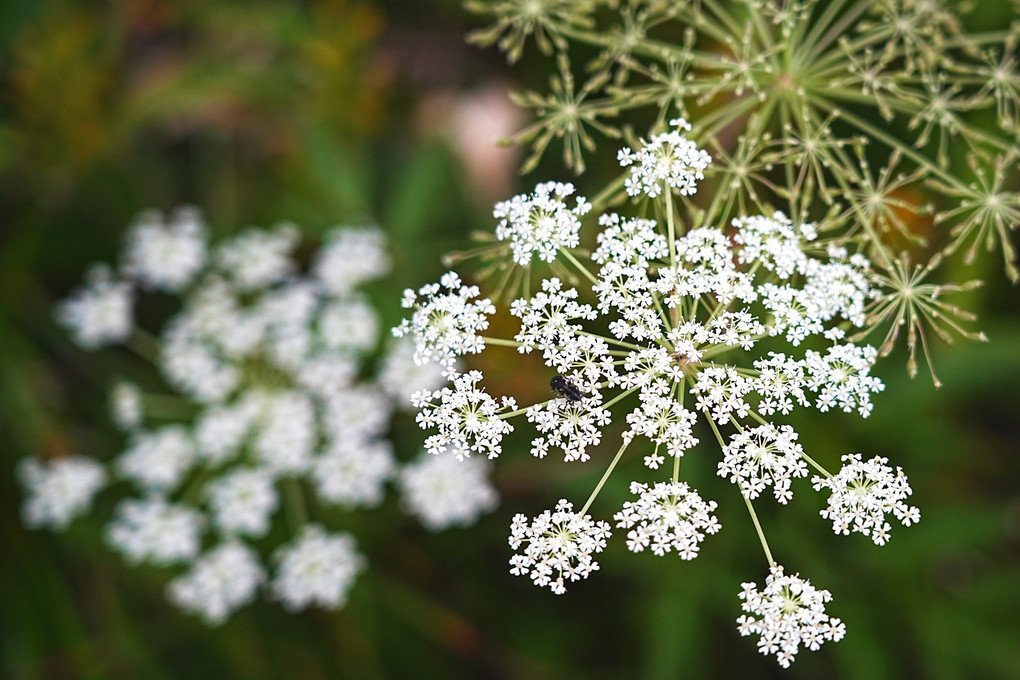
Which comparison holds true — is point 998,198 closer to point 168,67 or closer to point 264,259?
point 264,259

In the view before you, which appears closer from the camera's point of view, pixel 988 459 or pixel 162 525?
pixel 162 525

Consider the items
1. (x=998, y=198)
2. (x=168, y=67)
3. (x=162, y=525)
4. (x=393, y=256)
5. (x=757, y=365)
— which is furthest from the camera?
(x=168, y=67)

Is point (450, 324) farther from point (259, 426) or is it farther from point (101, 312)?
point (101, 312)

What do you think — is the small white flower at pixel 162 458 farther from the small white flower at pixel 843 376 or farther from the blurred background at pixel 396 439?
the small white flower at pixel 843 376

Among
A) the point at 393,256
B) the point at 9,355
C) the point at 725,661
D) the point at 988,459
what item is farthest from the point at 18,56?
the point at 988,459

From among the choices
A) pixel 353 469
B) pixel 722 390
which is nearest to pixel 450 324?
pixel 722 390

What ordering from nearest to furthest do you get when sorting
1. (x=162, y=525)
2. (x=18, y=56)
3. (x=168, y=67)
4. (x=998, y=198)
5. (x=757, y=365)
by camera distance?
(x=757, y=365)
(x=998, y=198)
(x=162, y=525)
(x=18, y=56)
(x=168, y=67)

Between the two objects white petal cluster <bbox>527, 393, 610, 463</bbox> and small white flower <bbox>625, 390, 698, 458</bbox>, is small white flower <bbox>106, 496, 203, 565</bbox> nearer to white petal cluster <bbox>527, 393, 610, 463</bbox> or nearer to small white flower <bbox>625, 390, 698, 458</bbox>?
white petal cluster <bbox>527, 393, 610, 463</bbox>
